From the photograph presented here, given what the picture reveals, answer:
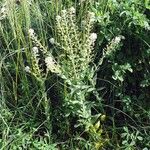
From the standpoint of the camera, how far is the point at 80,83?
2.60 m

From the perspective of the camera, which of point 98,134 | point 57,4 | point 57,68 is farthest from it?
point 57,4

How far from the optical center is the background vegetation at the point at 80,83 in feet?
8.85

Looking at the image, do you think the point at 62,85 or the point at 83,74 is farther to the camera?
the point at 62,85

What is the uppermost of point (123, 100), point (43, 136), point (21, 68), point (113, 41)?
point (113, 41)

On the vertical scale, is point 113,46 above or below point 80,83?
above

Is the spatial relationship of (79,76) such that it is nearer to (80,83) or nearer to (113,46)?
(80,83)

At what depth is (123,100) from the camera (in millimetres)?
2848

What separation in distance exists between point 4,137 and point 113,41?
940mm

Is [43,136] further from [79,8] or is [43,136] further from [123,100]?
[79,8]

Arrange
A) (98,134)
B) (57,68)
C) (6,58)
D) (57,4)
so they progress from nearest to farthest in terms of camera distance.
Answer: (57,68), (98,134), (57,4), (6,58)

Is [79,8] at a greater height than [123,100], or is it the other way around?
[79,8]

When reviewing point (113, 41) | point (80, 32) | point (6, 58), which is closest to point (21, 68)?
point (6, 58)

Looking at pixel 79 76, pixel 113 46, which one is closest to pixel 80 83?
pixel 79 76

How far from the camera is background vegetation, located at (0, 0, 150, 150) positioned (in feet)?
8.85
